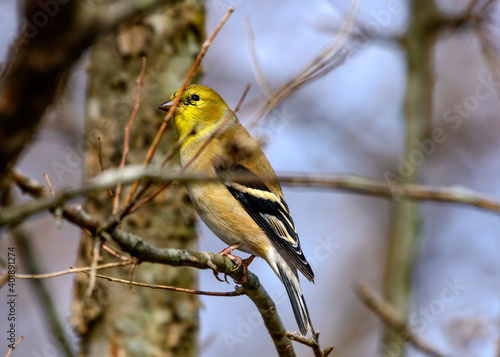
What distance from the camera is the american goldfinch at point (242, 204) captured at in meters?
4.30

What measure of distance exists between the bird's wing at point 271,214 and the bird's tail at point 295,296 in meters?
0.07

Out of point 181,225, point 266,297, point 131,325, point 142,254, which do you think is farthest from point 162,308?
point 142,254

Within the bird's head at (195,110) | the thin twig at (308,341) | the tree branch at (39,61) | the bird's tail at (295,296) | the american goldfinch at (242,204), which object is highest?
the bird's head at (195,110)

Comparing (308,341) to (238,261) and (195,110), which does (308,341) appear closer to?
→ (238,261)

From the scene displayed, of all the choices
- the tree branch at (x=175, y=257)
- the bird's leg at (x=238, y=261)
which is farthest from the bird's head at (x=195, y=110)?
the tree branch at (x=175, y=257)

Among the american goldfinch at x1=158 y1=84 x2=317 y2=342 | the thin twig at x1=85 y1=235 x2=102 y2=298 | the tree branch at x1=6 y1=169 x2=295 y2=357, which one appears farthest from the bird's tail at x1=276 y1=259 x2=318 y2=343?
the thin twig at x1=85 y1=235 x2=102 y2=298

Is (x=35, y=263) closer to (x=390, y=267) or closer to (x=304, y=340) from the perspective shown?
(x=304, y=340)

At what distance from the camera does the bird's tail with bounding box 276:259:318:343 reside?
152 inches

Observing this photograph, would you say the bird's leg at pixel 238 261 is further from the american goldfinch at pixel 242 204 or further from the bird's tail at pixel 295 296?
the bird's tail at pixel 295 296

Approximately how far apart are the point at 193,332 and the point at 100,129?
2209 millimetres

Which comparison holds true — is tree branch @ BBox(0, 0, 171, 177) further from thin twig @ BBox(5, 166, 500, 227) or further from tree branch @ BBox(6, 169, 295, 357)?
tree branch @ BBox(6, 169, 295, 357)

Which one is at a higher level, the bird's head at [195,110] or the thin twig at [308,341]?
the bird's head at [195,110]

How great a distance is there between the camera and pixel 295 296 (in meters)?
4.15

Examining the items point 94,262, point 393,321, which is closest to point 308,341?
point 94,262
